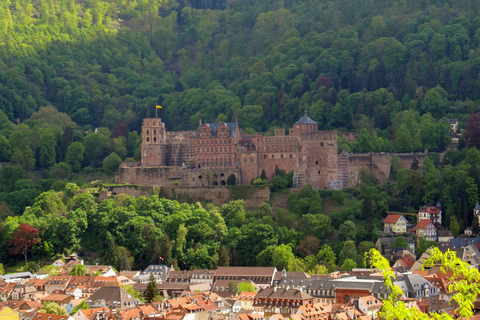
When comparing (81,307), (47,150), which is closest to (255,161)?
(81,307)

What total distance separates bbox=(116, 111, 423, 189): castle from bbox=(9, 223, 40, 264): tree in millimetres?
14635

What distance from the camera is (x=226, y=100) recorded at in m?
126

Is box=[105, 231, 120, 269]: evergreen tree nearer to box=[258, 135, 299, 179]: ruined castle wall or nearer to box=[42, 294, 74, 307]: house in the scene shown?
box=[42, 294, 74, 307]: house

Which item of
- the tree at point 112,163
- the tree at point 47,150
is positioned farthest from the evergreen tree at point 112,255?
the tree at point 47,150

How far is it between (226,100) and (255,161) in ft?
111

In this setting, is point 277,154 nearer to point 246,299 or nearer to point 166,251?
point 166,251

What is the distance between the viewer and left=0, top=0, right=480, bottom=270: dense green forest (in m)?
85.9

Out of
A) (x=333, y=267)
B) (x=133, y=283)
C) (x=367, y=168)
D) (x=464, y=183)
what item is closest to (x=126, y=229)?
(x=133, y=283)

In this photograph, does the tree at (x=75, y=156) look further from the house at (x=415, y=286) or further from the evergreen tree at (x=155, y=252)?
the house at (x=415, y=286)

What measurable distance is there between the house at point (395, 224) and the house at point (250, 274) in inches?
558

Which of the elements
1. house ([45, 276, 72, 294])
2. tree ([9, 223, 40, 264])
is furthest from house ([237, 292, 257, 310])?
tree ([9, 223, 40, 264])

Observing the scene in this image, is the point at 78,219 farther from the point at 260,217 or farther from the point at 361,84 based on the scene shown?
the point at 361,84

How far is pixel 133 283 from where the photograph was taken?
253 feet

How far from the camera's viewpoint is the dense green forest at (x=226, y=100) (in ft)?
282
